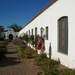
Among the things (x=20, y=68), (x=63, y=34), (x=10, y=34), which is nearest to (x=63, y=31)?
(x=63, y=34)

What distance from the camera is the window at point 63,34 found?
8.23m

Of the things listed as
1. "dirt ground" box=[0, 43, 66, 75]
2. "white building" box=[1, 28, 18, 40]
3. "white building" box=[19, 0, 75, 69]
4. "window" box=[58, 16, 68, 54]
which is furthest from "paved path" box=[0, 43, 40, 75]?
"white building" box=[1, 28, 18, 40]

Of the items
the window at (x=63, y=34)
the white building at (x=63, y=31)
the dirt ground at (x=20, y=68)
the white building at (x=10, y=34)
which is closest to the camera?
the dirt ground at (x=20, y=68)

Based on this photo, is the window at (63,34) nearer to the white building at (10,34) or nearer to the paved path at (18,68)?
the paved path at (18,68)

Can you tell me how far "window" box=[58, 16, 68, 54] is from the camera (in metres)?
8.23

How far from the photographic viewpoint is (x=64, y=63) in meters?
8.11

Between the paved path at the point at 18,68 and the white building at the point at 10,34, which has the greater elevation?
the white building at the point at 10,34

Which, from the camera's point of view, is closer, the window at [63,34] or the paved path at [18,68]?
the paved path at [18,68]

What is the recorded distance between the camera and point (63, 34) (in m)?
8.59

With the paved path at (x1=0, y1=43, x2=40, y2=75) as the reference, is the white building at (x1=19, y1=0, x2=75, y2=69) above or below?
above

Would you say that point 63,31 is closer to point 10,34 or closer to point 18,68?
point 18,68

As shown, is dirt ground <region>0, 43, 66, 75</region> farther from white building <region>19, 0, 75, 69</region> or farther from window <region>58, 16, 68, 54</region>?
window <region>58, 16, 68, 54</region>

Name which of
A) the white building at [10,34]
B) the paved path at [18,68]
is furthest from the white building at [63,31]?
the white building at [10,34]

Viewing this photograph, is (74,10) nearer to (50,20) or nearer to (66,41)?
(66,41)
